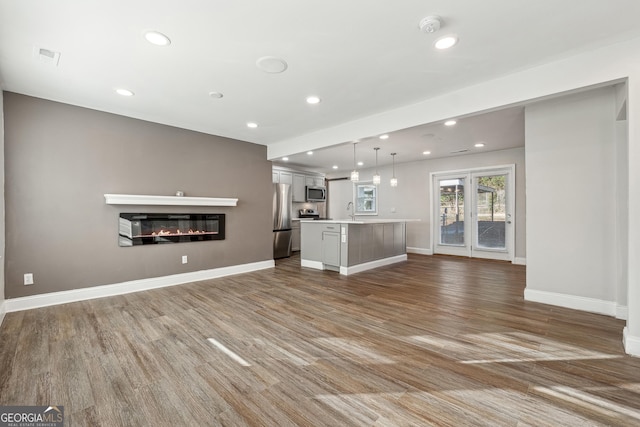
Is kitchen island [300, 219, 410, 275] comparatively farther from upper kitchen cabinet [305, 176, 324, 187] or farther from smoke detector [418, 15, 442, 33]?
smoke detector [418, 15, 442, 33]

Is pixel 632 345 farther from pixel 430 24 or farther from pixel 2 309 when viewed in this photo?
pixel 2 309

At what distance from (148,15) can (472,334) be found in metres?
3.80

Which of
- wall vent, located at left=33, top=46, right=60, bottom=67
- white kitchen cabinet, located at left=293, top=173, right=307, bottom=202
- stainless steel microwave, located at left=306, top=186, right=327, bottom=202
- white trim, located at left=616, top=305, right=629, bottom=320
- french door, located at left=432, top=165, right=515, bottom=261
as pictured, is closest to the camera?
wall vent, located at left=33, top=46, right=60, bottom=67

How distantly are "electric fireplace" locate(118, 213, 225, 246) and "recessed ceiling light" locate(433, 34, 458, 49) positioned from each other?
422 cm

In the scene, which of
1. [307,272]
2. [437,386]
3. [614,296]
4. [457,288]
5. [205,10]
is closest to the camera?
[437,386]

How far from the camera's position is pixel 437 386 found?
1789 mm

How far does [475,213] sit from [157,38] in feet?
22.7

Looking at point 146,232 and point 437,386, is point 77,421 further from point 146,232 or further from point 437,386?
point 146,232

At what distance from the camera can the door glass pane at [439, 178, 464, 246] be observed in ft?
22.4

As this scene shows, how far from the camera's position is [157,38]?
220cm

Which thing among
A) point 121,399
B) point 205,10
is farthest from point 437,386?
point 205,10

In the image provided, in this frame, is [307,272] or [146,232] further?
[307,272]

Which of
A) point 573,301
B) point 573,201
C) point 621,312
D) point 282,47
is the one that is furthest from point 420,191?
point 282,47

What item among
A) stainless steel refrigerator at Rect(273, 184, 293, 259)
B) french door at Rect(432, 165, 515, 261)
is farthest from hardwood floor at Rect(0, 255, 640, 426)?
french door at Rect(432, 165, 515, 261)
